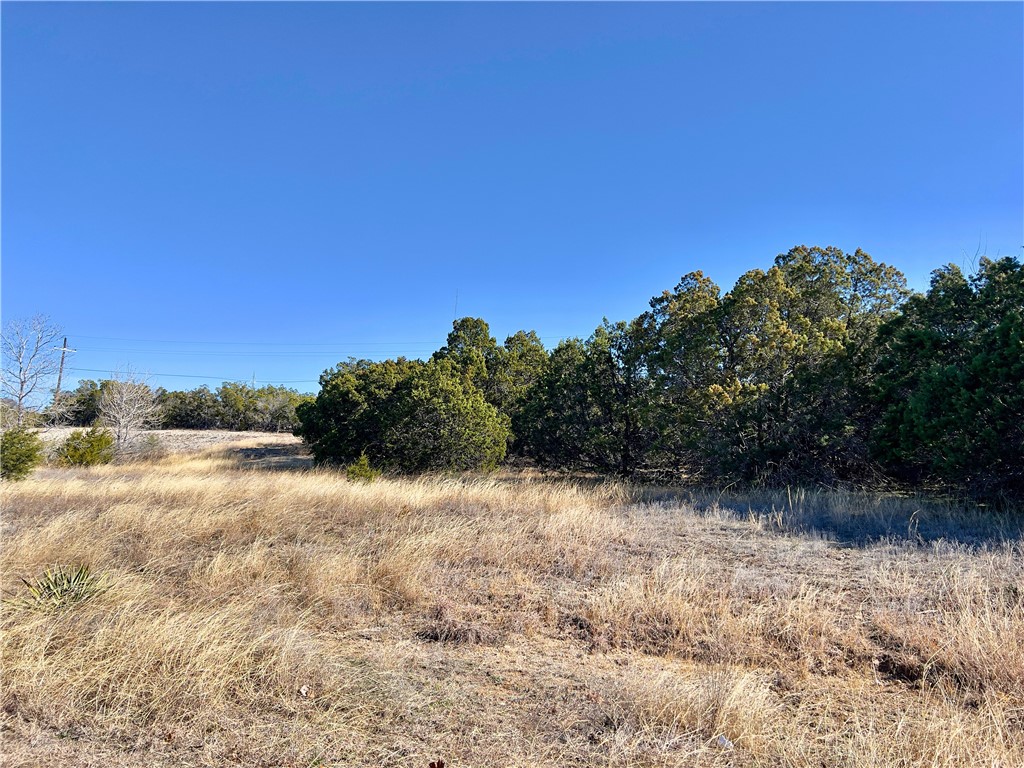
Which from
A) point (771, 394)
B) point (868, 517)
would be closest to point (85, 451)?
point (771, 394)

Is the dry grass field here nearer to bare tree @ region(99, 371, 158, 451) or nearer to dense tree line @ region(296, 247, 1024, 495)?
dense tree line @ region(296, 247, 1024, 495)

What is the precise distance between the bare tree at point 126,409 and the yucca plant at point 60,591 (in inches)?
922

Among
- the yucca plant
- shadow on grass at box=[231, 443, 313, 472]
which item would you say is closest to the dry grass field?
the yucca plant

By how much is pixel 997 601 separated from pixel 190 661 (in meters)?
6.68

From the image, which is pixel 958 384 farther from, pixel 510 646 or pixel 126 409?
pixel 126 409

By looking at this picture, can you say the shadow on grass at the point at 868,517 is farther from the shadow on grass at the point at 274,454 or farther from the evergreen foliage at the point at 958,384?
the shadow on grass at the point at 274,454

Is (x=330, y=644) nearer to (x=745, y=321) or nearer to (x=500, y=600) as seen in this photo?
(x=500, y=600)

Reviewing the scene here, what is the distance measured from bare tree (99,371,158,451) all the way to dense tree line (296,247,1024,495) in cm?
1133

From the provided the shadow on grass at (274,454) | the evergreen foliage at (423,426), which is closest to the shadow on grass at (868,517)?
the evergreen foliage at (423,426)

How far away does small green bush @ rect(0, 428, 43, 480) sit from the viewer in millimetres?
13219

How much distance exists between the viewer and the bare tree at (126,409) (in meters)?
24.5

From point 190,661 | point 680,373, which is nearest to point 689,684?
point 190,661

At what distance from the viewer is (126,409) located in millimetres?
24891

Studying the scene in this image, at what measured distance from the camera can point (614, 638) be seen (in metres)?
4.36
